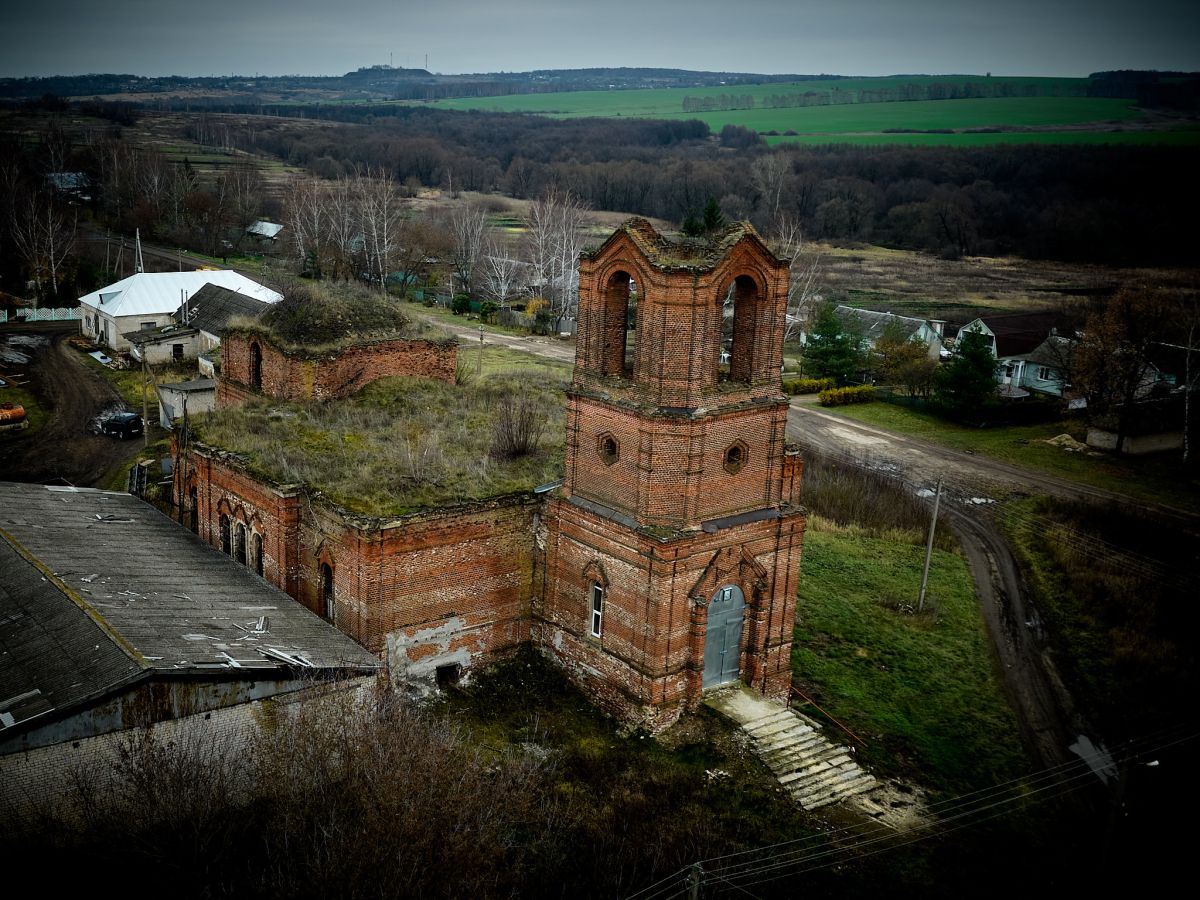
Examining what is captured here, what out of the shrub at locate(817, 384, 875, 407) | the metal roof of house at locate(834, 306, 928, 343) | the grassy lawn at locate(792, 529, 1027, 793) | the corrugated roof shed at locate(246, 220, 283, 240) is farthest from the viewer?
the corrugated roof shed at locate(246, 220, 283, 240)

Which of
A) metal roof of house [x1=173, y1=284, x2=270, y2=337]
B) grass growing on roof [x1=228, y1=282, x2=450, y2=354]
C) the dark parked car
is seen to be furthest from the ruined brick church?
metal roof of house [x1=173, y1=284, x2=270, y2=337]

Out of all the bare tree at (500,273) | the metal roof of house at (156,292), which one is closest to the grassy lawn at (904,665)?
the metal roof of house at (156,292)

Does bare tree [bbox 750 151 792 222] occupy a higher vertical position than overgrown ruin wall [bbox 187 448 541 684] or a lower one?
higher

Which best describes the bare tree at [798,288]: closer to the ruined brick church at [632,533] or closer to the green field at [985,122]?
the ruined brick church at [632,533]

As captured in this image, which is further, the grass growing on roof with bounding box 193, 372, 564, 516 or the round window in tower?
the grass growing on roof with bounding box 193, 372, 564, 516

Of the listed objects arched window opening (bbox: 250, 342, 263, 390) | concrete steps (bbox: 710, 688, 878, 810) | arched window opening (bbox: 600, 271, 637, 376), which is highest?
arched window opening (bbox: 600, 271, 637, 376)

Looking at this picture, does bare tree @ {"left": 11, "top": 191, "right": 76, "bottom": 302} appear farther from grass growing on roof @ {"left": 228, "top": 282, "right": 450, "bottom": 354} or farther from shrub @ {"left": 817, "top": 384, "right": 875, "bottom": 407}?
shrub @ {"left": 817, "top": 384, "right": 875, "bottom": 407}

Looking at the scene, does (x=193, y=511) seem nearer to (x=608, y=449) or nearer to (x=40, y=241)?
(x=608, y=449)

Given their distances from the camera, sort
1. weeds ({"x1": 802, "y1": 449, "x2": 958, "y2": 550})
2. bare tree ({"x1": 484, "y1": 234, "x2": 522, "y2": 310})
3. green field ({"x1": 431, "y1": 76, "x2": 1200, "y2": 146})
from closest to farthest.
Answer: weeds ({"x1": 802, "y1": 449, "x2": 958, "y2": 550}) → bare tree ({"x1": 484, "y1": 234, "x2": 522, "y2": 310}) → green field ({"x1": 431, "y1": 76, "x2": 1200, "y2": 146})
